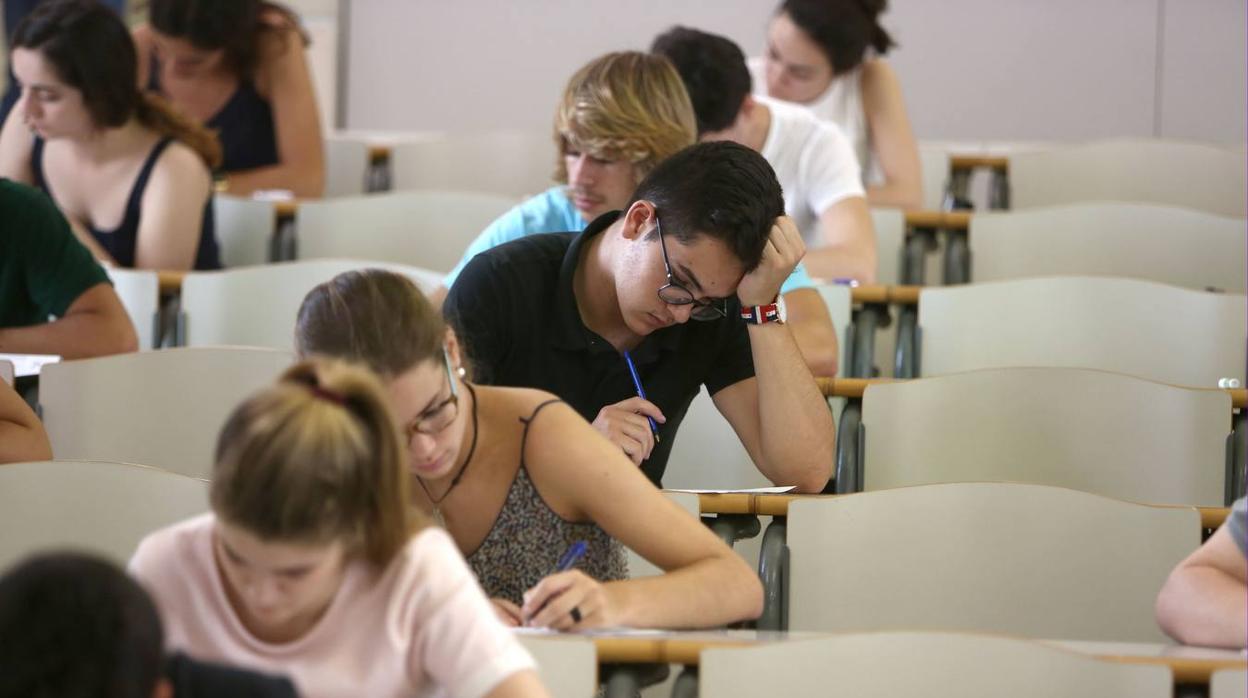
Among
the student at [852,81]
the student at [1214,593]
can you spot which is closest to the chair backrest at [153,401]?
the student at [1214,593]

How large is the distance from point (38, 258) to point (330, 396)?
187 centimetres

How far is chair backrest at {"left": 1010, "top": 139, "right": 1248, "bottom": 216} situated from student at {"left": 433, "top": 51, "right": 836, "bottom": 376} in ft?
6.84

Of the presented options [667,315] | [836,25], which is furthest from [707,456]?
[836,25]

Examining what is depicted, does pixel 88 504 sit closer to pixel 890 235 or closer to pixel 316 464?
pixel 316 464

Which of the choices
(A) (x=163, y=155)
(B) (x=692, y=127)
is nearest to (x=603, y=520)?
(B) (x=692, y=127)

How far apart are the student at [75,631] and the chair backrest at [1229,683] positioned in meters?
1.13

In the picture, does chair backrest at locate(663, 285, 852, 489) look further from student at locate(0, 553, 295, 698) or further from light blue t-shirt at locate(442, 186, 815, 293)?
student at locate(0, 553, 295, 698)

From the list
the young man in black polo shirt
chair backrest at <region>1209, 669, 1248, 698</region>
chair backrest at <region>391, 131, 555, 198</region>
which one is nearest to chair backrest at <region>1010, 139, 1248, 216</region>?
chair backrest at <region>391, 131, 555, 198</region>

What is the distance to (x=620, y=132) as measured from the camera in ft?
9.27

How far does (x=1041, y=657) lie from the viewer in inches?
70.3

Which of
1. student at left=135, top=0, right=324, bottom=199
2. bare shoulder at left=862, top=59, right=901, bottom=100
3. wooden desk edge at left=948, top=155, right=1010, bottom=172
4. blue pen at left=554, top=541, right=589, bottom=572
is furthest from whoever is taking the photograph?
wooden desk edge at left=948, top=155, right=1010, bottom=172

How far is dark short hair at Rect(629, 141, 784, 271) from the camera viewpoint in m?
2.21

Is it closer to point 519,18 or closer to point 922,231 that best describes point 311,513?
point 922,231

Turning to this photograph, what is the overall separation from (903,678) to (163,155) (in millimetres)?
2608
